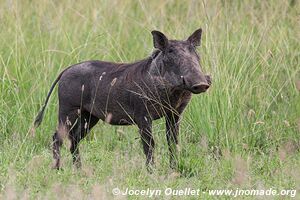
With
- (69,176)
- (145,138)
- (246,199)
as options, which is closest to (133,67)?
(145,138)

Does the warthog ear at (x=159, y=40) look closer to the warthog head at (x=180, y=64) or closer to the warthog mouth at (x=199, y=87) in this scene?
the warthog head at (x=180, y=64)

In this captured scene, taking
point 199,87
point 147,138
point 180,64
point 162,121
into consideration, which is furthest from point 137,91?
point 162,121

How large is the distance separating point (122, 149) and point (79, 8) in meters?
2.72

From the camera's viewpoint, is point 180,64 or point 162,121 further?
point 162,121

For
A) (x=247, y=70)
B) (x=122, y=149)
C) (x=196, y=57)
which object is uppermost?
(x=196, y=57)

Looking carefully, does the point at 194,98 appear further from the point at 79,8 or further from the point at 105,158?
the point at 79,8

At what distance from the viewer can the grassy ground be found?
5.84m

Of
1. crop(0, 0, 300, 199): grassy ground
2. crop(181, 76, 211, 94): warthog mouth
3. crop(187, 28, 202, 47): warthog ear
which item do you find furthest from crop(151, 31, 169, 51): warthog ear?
crop(0, 0, 300, 199): grassy ground

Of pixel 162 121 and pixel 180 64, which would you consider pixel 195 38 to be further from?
pixel 162 121

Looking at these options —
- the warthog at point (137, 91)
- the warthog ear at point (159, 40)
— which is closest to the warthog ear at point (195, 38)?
the warthog at point (137, 91)

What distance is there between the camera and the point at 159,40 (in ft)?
20.5

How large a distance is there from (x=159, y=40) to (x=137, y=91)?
444 mm

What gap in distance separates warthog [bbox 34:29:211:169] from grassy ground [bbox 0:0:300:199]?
0.71ft

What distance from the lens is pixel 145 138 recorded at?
6.30 m
